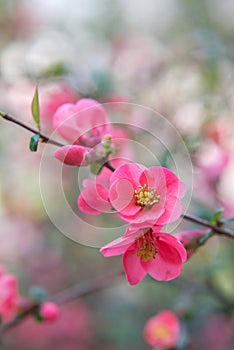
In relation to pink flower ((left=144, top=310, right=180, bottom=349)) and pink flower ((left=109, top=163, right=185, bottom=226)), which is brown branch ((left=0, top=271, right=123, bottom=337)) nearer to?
pink flower ((left=144, top=310, right=180, bottom=349))

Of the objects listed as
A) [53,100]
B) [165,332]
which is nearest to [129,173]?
[165,332]

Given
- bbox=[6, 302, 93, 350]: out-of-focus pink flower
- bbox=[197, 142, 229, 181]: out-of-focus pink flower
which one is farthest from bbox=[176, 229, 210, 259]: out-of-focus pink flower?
bbox=[6, 302, 93, 350]: out-of-focus pink flower

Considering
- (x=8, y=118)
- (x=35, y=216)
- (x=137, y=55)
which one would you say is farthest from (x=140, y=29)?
(x=8, y=118)

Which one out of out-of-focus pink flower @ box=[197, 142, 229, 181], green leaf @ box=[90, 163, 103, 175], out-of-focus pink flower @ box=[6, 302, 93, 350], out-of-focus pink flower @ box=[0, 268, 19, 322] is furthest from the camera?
out-of-focus pink flower @ box=[6, 302, 93, 350]

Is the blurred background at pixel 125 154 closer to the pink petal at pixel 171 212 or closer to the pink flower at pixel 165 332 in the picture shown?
the pink flower at pixel 165 332

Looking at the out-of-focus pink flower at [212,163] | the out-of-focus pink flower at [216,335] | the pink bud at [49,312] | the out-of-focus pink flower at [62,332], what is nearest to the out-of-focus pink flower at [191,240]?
the pink bud at [49,312]

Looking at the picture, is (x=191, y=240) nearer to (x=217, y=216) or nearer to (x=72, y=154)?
(x=217, y=216)
